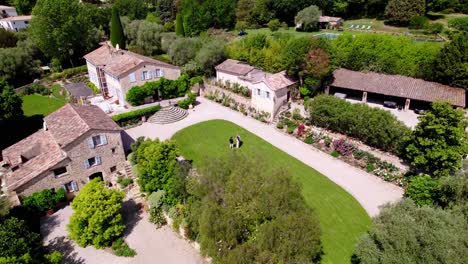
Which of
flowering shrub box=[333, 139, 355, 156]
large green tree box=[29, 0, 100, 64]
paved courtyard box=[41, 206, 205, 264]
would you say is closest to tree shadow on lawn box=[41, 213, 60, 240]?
paved courtyard box=[41, 206, 205, 264]

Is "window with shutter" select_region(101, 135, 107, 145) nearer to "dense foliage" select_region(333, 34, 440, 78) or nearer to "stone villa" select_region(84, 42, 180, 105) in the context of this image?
"stone villa" select_region(84, 42, 180, 105)

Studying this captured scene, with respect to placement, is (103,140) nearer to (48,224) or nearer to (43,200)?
(43,200)

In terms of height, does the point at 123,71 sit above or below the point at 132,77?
above

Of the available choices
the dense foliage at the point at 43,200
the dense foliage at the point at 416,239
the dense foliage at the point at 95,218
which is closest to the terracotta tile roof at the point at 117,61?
the dense foliage at the point at 43,200

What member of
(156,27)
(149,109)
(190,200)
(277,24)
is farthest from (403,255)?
(277,24)

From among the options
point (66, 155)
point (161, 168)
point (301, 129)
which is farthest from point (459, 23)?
point (66, 155)

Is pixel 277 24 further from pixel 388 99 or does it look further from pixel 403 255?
pixel 403 255
